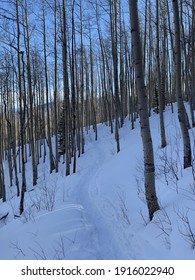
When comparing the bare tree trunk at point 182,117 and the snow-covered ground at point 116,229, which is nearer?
the snow-covered ground at point 116,229

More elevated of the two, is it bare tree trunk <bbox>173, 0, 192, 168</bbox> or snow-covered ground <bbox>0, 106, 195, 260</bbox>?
bare tree trunk <bbox>173, 0, 192, 168</bbox>

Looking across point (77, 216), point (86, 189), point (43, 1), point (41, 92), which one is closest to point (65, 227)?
point (77, 216)

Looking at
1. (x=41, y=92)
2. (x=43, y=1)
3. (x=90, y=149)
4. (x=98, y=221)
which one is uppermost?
(x=43, y=1)

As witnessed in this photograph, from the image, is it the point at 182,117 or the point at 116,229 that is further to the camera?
the point at 182,117

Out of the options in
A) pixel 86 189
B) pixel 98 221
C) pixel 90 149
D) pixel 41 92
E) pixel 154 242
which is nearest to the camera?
pixel 154 242

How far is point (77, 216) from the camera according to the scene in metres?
6.59

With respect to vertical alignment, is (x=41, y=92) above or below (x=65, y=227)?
above

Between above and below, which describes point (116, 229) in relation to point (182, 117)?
below

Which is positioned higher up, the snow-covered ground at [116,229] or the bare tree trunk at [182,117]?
the bare tree trunk at [182,117]

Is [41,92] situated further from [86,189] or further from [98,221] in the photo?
[98,221]

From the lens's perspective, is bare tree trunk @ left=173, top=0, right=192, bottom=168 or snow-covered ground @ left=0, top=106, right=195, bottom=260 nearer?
Result: snow-covered ground @ left=0, top=106, right=195, bottom=260
